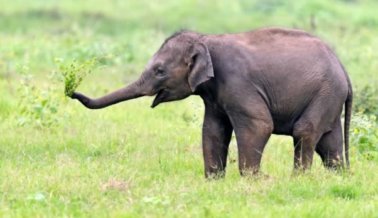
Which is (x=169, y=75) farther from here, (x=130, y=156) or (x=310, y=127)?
(x=130, y=156)

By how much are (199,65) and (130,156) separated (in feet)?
6.42

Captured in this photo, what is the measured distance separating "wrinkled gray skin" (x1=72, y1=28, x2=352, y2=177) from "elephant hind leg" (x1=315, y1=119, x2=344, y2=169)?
0.37ft

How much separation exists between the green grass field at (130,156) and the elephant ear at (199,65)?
93 centimetres

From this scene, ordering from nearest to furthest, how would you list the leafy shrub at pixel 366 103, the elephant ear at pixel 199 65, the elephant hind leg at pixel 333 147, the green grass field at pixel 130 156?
1. the green grass field at pixel 130 156
2. the elephant ear at pixel 199 65
3. the elephant hind leg at pixel 333 147
4. the leafy shrub at pixel 366 103

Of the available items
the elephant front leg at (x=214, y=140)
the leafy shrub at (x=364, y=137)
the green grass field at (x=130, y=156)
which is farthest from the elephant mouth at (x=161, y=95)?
the leafy shrub at (x=364, y=137)

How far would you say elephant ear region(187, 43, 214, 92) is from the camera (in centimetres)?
946

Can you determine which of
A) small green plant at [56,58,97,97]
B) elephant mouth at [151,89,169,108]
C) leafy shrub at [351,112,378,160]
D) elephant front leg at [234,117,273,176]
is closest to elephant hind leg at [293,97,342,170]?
elephant front leg at [234,117,273,176]

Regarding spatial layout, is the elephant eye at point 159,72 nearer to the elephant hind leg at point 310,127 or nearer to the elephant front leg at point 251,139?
the elephant front leg at point 251,139

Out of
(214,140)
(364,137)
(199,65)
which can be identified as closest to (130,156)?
(214,140)

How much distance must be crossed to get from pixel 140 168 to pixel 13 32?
570 inches

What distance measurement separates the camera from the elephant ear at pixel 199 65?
372 inches

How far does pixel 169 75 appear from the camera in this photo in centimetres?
972

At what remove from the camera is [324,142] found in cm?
1009

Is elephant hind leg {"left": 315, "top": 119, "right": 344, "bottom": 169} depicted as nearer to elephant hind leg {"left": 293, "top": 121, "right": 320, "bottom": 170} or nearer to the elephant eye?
elephant hind leg {"left": 293, "top": 121, "right": 320, "bottom": 170}
